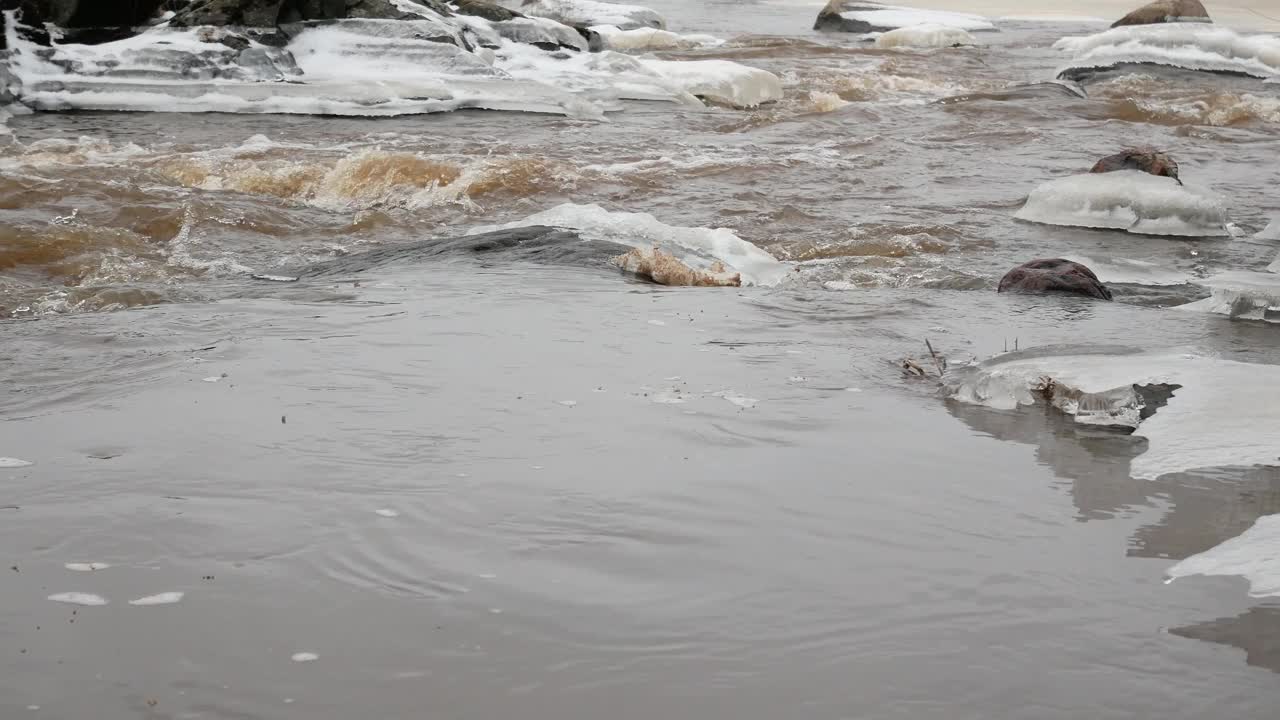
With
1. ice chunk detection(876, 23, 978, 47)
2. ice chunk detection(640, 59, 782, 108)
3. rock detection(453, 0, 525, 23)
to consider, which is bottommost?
ice chunk detection(640, 59, 782, 108)

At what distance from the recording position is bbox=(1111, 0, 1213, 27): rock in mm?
20969

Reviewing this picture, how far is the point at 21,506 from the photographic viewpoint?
2.38m

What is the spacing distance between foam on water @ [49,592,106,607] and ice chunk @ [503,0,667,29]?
74.8 ft

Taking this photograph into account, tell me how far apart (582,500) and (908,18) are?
80.1ft

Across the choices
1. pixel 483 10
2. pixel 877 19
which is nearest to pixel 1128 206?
pixel 483 10

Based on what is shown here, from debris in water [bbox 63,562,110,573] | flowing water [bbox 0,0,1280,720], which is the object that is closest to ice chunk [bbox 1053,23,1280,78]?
flowing water [bbox 0,0,1280,720]

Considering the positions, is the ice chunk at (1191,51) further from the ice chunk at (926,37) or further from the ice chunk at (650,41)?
the ice chunk at (650,41)

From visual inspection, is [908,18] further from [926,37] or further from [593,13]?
[593,13]

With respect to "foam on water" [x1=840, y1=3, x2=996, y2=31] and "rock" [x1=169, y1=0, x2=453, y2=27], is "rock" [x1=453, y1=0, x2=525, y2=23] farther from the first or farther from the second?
"foam on water" [x1=840, y1=3, x2=996, y2=31]

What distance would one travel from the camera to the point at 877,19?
24.8 m

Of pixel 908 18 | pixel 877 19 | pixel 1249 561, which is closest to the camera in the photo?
pixel 1249 561

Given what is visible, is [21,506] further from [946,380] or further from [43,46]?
[43,46]

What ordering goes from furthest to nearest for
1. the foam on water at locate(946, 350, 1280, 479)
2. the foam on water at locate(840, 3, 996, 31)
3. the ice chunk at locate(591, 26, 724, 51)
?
the foam on water at locate(840, 3, 996, 31) < the ice chunk at locate(591, 26, 724, 51) < the foam on water at locate(946, 350, 1280, 479)

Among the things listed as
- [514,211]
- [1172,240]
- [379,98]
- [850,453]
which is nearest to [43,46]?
[379,98]
